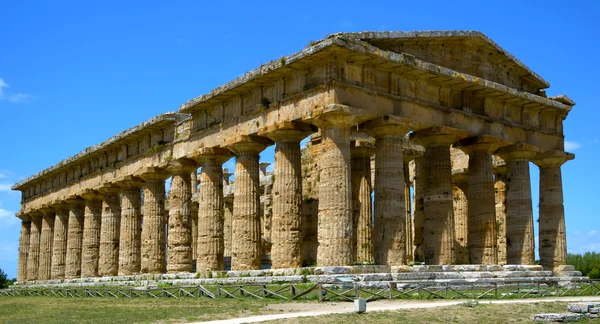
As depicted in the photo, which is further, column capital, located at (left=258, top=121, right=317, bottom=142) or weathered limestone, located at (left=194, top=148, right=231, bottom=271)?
weathered limestone, located at (left=194, top=148, right=231, bottom=271)

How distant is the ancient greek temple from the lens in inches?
1108

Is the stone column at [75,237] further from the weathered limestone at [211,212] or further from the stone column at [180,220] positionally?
the weathered limestone at [211,212]

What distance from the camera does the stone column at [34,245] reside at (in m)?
56.9

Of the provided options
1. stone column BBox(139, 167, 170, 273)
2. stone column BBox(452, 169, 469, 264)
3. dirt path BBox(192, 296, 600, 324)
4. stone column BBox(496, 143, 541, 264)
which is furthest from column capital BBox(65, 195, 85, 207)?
dirt path BBox(192, 296, 600, 324)

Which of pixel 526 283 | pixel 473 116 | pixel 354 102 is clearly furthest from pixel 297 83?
pixel 526 283

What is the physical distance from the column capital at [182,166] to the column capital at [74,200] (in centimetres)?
1444

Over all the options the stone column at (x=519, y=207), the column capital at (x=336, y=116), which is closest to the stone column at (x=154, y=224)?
the column capital at (x=336, y=116)

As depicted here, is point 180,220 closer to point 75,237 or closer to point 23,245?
point 75,237

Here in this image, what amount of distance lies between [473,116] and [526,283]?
7.49 metres

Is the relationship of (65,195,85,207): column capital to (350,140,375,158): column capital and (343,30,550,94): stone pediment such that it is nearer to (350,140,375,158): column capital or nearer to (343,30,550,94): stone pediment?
(350,140,375,158): column capital

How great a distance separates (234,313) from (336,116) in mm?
9659

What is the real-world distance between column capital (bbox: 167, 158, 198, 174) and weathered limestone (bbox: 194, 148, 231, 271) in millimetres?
1576

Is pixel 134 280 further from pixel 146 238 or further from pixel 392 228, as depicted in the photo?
pixel 392 228

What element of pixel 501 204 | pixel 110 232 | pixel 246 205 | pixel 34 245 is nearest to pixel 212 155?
pixel 246 205
